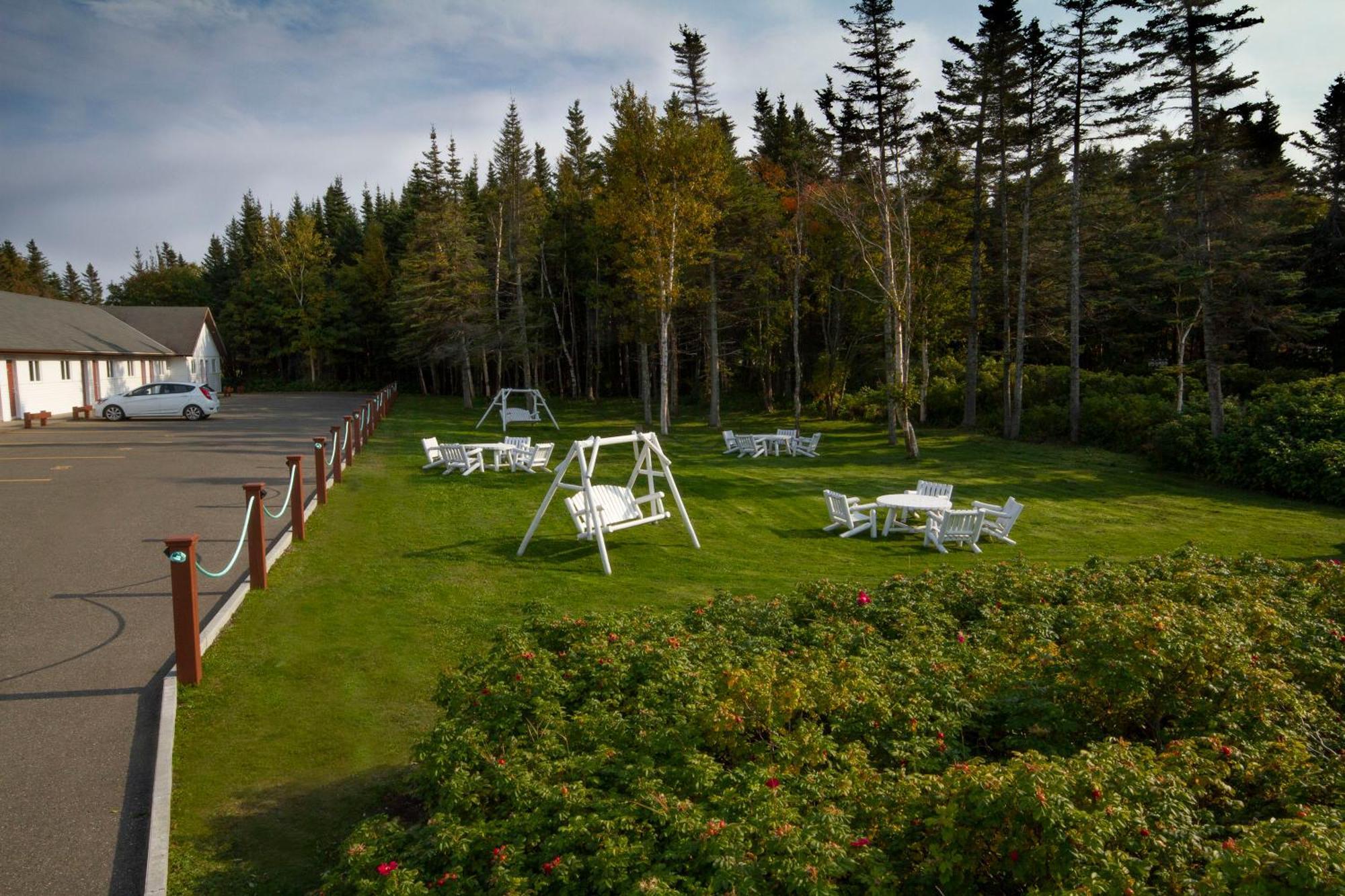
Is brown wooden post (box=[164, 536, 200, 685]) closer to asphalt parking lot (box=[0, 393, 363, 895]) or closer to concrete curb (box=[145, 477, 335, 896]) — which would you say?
concrete curb (box=[145, 477, 335, 896])

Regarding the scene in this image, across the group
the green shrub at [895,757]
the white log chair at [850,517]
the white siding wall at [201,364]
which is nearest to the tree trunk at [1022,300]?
the white log chair at [850,517]

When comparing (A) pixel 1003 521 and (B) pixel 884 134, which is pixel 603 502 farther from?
(B) pixel 884 134

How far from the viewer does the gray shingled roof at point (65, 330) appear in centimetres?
3108

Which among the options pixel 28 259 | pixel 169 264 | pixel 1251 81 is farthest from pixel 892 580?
pixel 169 264

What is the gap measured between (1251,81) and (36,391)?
133ft

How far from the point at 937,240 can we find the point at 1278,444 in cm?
1490

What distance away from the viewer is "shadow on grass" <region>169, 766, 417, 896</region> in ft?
14.3

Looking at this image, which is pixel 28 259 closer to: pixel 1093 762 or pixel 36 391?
pixel 36 391

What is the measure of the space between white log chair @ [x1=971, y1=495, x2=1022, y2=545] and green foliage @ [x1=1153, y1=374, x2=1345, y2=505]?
779 centimetres

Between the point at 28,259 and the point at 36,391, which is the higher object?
the point at 28,259

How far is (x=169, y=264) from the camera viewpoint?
104 metres

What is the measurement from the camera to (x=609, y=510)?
476 inches

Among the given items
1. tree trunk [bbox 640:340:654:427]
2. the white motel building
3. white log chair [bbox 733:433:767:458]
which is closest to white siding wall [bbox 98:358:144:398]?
the white motel building

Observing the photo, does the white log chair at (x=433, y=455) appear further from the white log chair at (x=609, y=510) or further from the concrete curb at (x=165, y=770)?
the concrete curb at (x=165, y=770)
